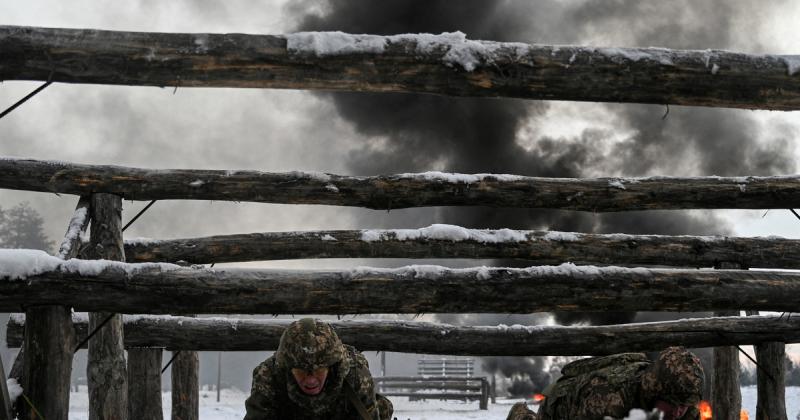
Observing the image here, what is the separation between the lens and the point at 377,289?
543 centimetres

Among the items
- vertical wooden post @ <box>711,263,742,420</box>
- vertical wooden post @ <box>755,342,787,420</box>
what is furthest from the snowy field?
vertical wooden post @ <box>755,342,787,420</box>

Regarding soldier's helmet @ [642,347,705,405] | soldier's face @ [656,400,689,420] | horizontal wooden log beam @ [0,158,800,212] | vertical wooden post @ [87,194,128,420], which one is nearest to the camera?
soldier's helmet @ [642,347,705,405]

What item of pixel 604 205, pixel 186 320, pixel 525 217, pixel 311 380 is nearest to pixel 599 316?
pixel 525 217

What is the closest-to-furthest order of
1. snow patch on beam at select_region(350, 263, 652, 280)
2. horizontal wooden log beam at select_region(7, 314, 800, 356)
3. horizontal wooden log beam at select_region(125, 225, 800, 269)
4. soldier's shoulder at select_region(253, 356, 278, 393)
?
soldier's shoulder at select_region(253, 356, 278, 393) < snow patch on beam at select_region(350, 263, 652, 280) < horizontal wooden log beam at select_region(125, 225, 800, 269) < horizontal wooden log beam at select_region(7, 314, 800, 356)

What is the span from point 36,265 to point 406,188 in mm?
3980

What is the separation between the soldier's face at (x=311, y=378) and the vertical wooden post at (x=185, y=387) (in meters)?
6.24

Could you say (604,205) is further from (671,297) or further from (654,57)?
(654,57)

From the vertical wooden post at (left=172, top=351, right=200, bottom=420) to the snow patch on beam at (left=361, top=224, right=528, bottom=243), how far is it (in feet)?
10.5

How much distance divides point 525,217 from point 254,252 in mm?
15072

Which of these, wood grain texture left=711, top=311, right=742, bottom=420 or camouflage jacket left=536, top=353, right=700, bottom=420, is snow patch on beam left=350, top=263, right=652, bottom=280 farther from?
wood grain texture left=711, top=311, right=742, bottom=420

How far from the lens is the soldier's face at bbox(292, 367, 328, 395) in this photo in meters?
4.16

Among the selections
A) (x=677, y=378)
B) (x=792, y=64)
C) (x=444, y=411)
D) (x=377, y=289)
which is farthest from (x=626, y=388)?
(x=444, y=411)

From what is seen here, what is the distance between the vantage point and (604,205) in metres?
8.54

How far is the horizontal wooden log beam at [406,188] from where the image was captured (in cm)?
787
